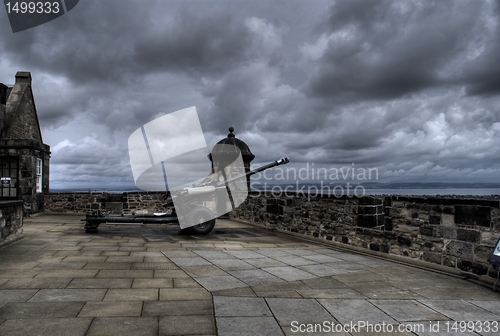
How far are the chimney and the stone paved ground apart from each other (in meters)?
12.5

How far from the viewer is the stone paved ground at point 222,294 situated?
9.69ft

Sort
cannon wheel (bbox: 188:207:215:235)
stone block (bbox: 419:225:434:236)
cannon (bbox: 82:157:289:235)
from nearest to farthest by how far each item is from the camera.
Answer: stone block (bbox: 419:225:434:236), cannon (bbox: 82:157:289:235), cannon wheel (bbox: 188:207:215:235)

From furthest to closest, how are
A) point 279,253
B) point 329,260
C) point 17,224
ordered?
point 17,224 < point 279,253 < point 329,260

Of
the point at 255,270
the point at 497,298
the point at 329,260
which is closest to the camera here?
the point at 497,298

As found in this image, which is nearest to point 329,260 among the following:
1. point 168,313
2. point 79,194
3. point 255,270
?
point 255,270

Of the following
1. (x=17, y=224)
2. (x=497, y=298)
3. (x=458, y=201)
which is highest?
(x=458, y=201)

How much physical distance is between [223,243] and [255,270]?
265 cm

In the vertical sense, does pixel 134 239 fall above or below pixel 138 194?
below

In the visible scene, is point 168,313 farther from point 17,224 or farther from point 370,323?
point 17,224

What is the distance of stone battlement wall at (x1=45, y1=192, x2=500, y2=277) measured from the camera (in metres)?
4.87

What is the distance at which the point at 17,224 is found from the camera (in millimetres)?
6984

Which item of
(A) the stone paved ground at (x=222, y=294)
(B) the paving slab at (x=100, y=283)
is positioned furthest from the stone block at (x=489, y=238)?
(B) the paving slab at (x=100, y=283)

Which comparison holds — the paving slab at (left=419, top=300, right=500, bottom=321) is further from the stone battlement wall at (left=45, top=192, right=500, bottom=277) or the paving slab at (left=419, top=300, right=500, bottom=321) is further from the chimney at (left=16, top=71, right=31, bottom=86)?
the chimney at (left=16, top=71, right=31, bottom=86)

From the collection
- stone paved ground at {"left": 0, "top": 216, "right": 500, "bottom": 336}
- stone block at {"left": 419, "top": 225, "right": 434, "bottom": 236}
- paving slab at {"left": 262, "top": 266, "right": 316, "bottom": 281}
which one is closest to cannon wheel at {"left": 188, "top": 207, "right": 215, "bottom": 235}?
stone paved ground at {"left": 0, "top": 216, "right": 500, "bottom": 336}
